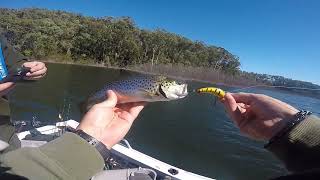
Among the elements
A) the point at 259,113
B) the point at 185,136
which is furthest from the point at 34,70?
the point at 185,136

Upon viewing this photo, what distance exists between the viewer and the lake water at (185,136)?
16.0 m

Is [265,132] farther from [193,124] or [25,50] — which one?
[25,50]

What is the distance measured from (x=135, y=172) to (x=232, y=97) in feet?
11.0

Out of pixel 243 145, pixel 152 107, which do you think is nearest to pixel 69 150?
pixel 243 145

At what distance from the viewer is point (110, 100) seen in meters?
2.36

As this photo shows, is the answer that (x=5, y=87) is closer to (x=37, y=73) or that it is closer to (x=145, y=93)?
(x=37, y=73)

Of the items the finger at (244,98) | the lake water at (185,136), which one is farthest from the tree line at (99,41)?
the finger at (244,98)

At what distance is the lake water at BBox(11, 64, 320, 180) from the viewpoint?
629 inches

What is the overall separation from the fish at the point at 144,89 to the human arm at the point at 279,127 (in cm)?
52

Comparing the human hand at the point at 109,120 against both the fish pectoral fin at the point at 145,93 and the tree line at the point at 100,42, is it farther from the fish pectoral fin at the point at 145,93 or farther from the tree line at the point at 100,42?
the tree line at the point at 100,42

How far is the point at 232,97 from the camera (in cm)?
238

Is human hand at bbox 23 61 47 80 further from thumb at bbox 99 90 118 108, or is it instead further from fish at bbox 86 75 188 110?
thumb at bbox 99 90 118 108

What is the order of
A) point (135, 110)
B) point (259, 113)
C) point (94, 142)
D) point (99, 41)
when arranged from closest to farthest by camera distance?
point (94, 142)
point (259, 113)
point (135, 110)
point (99, 41)

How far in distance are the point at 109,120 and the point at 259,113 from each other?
37.0 inches
